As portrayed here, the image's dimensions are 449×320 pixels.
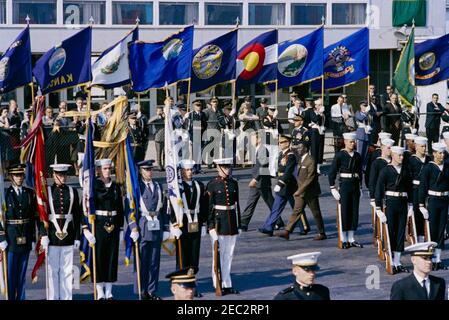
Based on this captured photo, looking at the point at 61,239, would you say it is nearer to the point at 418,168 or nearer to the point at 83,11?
the point at 418,168

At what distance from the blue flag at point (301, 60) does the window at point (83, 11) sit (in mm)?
10103

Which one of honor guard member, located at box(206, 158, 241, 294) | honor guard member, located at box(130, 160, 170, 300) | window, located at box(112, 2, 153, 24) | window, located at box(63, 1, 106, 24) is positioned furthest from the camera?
window, located at box(112, 2, 153, 24)

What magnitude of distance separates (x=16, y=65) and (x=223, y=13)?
14507 millimetres

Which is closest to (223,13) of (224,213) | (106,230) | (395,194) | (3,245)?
(395,194)

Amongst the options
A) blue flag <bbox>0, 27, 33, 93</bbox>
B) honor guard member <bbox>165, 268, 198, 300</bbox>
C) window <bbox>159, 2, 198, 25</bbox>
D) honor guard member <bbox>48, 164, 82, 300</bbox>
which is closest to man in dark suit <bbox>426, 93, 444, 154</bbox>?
window <bbox>159, 2, 198, 25</bbox>

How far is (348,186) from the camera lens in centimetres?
2038

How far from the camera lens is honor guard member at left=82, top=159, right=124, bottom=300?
16.2 metres

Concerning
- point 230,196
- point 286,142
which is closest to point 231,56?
point 286,142

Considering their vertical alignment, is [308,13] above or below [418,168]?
above

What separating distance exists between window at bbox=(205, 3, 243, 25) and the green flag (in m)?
12.5

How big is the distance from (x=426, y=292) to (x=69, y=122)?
17868 millimetres

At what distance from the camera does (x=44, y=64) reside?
912 inches

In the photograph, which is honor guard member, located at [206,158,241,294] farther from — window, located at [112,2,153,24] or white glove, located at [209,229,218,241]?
window, located at [112,2,153,24]

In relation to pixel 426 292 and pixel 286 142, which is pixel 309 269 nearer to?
pixel 426 292
